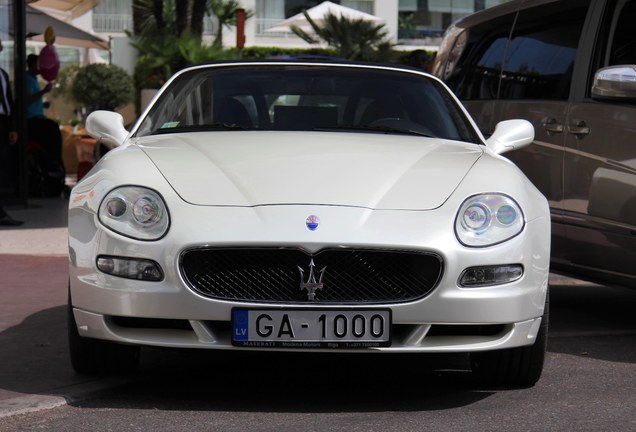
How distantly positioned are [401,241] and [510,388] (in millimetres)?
1025

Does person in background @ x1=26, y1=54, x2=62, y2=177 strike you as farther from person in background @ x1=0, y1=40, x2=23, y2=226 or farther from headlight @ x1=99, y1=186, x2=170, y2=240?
headlight @ x1=99, y1=186, x2=170, y2=240

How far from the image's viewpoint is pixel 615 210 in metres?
7.17

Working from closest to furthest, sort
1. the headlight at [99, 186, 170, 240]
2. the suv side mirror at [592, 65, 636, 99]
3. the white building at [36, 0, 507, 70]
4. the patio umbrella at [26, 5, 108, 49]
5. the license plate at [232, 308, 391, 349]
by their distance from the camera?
the license plate at [232, 308, 391, 349] → the headlight at [99, 186, 170, 240] → the suv side mirror at [592, 65, 636, 99] → the patio umbrella at [26, 5, 108, 49] → the white building at [36, 0, 507, 70]

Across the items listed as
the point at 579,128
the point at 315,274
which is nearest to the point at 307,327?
the point at 315,274

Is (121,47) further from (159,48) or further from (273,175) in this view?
(273,175)

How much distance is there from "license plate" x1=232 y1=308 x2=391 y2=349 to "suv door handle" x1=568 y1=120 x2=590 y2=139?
2827mm

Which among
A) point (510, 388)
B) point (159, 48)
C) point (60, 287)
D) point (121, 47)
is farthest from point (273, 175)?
point (121, 47)

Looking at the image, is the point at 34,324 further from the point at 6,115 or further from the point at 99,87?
the point at 99,87

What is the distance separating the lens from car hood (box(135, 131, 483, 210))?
5227mm

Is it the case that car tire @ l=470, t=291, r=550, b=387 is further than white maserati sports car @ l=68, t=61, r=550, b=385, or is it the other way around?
car tire @ l=470, t=291, r=550, b=387

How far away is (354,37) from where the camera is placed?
3506cm

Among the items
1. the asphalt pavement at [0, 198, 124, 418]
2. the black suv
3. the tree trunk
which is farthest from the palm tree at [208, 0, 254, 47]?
the black suv

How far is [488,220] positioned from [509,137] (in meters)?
1.18

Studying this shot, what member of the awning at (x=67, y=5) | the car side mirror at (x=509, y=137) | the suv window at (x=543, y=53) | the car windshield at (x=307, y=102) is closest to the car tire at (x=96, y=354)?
Result: the car windshield at (x=307, y=102)
